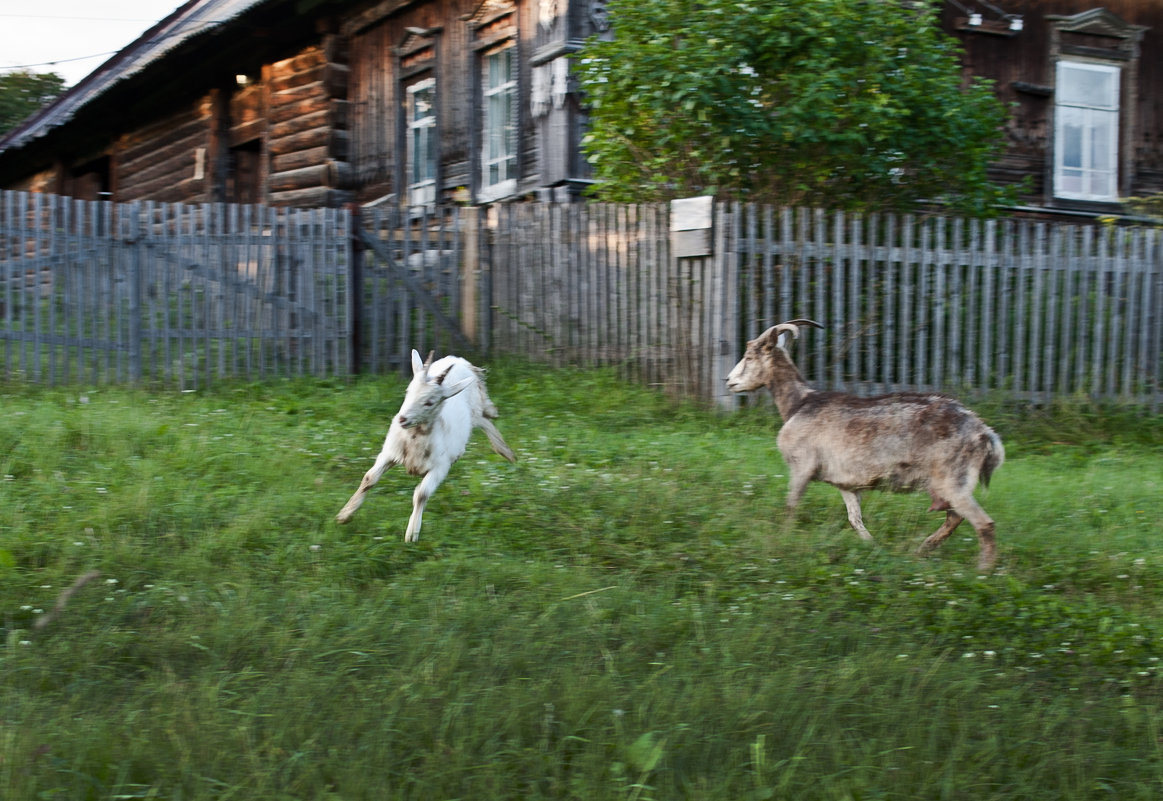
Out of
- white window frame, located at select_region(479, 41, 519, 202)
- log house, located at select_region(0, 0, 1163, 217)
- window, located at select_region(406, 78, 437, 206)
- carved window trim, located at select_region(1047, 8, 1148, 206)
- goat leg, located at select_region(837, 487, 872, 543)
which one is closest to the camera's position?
goat leg, located at select_region(837, 487, 872, 543)

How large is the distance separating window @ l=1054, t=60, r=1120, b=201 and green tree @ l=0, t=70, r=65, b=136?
3897 centimetres

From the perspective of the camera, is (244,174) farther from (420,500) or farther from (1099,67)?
(420,500)

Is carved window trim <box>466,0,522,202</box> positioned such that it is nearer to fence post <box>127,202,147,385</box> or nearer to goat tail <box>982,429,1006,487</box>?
fence post <box>127,202,147,385</box>

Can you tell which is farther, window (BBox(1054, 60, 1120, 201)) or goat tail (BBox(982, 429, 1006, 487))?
window (BBox(1054, 60, 1120, 201))

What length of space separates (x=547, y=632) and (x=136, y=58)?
697 inches

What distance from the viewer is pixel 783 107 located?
9914 mm

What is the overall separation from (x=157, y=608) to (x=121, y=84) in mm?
16947

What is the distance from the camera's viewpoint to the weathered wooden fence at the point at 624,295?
32.4 feet

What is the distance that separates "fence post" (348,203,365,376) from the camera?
1092cm

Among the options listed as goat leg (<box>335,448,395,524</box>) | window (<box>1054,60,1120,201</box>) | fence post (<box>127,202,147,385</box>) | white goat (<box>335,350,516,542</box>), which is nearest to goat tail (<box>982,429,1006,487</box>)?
white goat (<box>335,350,516,542</box>)

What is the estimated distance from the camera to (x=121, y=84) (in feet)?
62.7

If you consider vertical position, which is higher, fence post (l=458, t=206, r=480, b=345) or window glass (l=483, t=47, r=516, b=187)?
window glass (l=483, t=47, r=516, b=187)

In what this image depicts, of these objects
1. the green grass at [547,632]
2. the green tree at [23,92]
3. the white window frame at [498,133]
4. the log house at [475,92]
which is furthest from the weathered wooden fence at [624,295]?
the green tree at [23,92]

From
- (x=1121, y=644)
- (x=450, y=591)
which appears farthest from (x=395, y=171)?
(x=1121, y=644)
